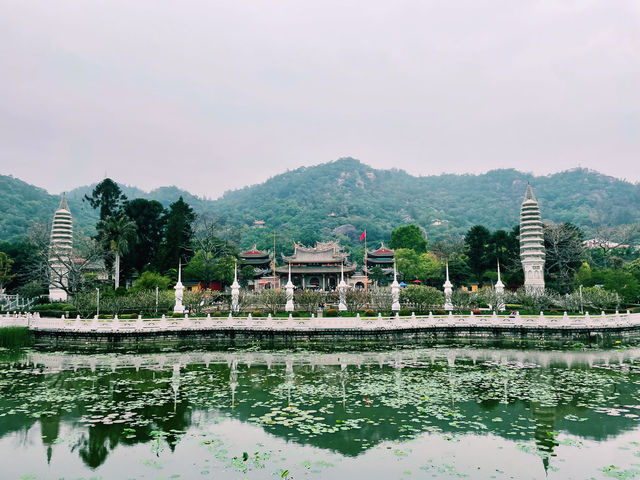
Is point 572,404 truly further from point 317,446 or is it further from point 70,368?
point 70,368

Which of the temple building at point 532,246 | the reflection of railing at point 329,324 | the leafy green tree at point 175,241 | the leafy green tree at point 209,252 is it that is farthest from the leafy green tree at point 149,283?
the temple building at point 532,246

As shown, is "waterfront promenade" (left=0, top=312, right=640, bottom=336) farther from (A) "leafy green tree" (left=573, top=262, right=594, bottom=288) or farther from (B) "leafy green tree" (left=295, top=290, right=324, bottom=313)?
(A) "leafy green tree" (left=573, top=262, right=594, bottom=288)

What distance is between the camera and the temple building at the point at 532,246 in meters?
56.7

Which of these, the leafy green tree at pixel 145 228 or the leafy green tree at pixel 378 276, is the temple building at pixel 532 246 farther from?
the leafy green tree at pixel 145 228

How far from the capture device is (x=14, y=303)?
153 feet

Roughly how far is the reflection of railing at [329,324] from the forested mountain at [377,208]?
7899cm

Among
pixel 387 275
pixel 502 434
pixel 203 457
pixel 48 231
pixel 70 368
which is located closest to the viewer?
pixel 203 457

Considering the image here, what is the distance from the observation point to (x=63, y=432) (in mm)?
13625

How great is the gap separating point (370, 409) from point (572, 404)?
6.37 meters

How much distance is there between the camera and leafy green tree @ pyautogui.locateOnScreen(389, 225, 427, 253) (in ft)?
284

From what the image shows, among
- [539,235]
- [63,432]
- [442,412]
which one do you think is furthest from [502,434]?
[539,235]

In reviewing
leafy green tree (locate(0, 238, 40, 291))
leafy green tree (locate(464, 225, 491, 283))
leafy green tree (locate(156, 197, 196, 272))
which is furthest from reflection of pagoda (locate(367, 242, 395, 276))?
leafy green tree (locate(0, 238, 40, 291))

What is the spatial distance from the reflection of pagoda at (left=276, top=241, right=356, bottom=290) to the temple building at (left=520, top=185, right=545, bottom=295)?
2309cm

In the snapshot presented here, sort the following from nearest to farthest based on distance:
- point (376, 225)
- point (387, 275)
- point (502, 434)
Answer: point (502, 434) → point (387, 275) → point (376, 225)
